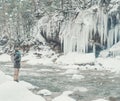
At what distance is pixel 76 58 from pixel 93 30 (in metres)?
3.75

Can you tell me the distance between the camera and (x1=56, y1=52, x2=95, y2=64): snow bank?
35838 mm

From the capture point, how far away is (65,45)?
40.9m

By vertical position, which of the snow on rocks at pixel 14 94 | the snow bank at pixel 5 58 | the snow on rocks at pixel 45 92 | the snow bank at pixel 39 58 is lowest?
the snow bank at pixel 5 58

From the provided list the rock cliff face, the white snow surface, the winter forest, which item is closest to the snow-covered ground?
the winter forest

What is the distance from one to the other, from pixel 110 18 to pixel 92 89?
60.0ft

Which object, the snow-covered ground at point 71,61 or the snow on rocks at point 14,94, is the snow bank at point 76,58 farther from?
the snow on rocks at point 14,94

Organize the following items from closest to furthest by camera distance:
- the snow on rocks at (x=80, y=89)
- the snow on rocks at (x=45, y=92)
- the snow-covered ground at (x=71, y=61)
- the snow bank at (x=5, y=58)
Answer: the snow on rocks at (x=45, y=92) < the snow on rocks at (x=80, y=89) < the snow-covered ground at (x=71, y=61) < the snow bank at (x=5, y=58)

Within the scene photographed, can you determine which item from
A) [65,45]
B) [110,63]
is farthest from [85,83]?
[65,45]

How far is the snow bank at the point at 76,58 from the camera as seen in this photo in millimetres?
35838

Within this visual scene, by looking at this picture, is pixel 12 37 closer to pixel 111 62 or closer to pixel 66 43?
pixel 66 43

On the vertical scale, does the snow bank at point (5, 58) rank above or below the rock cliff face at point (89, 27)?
below

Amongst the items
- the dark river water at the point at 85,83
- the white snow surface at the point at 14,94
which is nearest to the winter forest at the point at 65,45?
the dark river water at the point at 85,83

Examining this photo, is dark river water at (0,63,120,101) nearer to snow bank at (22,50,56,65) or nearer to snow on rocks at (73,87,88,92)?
snow on rocks at (73,87,88,92)

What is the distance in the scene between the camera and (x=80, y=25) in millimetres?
40094
